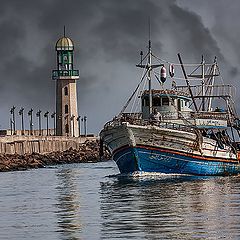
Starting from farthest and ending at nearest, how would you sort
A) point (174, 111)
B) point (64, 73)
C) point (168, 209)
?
point (64, 73)
point (174, 111)
point (168, 209)

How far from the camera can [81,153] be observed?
148 metres

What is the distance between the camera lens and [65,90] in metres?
159

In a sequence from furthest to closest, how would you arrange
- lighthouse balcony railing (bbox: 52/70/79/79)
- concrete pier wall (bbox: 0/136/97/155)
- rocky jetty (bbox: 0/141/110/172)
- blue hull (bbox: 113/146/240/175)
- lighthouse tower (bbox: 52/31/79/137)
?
lighthouse balcony railing (bbox: 52/70/79/79) < lighthouse tower (bbox: 52/31/79/137) < concrete pier wall (bbox: 0/136/97/155) < rocky jetty (bbox: 0/141/110/172) < blue hull (bbox: 113/146/240/175)

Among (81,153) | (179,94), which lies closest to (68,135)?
(81,153)

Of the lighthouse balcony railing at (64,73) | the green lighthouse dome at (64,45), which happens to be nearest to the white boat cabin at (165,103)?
the lighthouse balcony railing at (64,73)

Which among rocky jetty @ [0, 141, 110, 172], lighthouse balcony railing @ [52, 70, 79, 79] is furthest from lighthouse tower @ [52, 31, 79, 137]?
rocky jetty @ [0, 141, 110, 172]

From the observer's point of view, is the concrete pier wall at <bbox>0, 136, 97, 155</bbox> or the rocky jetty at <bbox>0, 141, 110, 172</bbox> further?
the concrete pier wall at <bbox>0, 136, 97, 155</bbox>

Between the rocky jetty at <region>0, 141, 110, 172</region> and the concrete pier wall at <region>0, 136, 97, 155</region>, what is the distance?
181cm

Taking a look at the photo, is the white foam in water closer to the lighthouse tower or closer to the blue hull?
the blue hull

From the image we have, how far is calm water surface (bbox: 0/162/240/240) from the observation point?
34438mm

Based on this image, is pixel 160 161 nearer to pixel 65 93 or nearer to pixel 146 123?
pixel 146 123

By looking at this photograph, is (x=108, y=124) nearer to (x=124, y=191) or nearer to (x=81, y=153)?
(x=124, y=191)

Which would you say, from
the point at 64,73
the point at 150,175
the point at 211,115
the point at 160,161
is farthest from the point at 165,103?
the point at 64,73

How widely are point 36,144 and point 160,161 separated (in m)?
78.1
